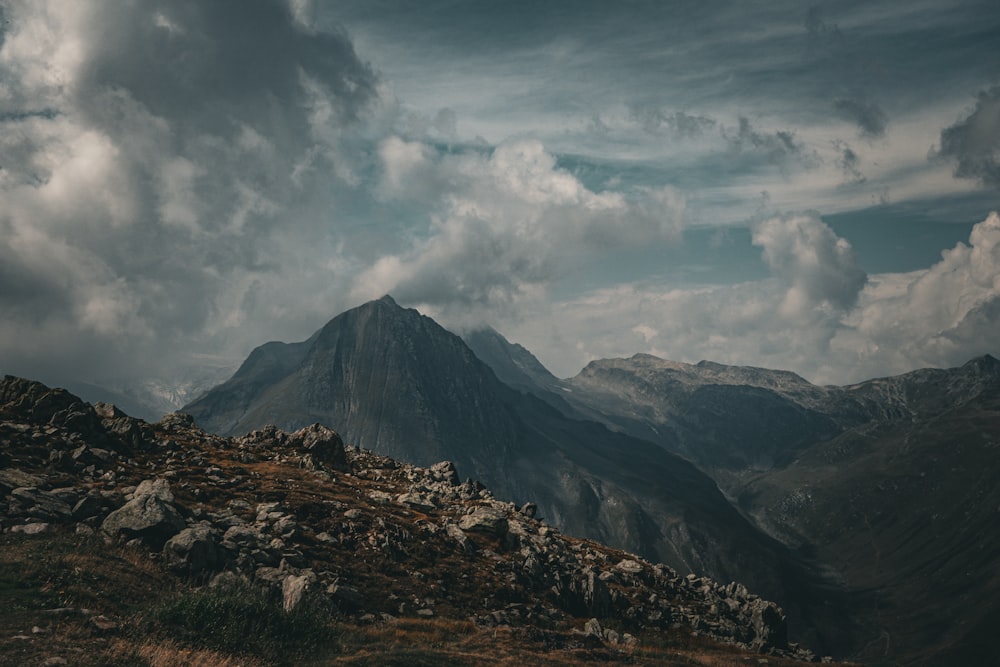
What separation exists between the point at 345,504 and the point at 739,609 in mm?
49048

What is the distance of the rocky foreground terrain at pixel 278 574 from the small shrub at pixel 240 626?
0.31 feet

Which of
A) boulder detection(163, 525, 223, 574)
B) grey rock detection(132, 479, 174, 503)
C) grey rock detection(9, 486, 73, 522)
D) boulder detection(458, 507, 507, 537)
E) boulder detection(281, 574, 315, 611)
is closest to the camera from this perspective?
grey rock detection(9, 486, 73, 522)

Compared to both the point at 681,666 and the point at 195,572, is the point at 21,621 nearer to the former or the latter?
the point at 195,572

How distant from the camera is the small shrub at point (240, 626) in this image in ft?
79.0

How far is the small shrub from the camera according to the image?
2409cm

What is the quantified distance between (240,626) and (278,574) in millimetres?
11152

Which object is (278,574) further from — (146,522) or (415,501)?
(415,501)

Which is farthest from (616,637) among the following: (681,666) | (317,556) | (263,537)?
(263,537)

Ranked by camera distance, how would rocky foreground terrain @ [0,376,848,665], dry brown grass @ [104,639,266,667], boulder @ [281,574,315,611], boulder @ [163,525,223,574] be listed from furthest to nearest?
boulder @ [281,574,315,611] → boulder @ [163,525,223,574] → rocky foreground terrain @ [0,376,848,665] → dry brown grass @ [104,639,266,667]

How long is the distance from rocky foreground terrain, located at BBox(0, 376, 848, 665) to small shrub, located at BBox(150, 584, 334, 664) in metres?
0.09

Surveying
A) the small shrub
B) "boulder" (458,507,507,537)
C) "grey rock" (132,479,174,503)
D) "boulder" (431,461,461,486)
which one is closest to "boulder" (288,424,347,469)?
"boulder" (431,461,461,486)

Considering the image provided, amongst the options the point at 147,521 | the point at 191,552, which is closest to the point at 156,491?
the point at 147,521

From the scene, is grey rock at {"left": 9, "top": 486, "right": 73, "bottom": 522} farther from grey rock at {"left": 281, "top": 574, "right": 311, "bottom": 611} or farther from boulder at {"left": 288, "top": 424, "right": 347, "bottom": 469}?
boulder at {"left": 288, "top": 424, "right": 347, "bottom": 469}

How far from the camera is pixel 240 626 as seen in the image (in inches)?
1004
